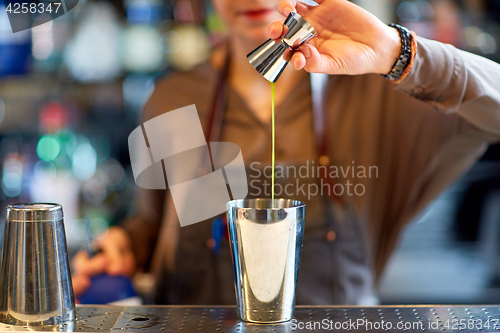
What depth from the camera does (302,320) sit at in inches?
31.8

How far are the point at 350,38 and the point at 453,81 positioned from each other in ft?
0.76

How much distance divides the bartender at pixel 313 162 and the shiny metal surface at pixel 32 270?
44 cm

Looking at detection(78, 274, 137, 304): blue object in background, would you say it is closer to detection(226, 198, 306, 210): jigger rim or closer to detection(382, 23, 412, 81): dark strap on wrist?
detection(226, 198, 306, 210): jigger rim

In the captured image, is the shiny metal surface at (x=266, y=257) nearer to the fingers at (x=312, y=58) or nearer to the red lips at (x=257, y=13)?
the fingers at (x=312, y=58)

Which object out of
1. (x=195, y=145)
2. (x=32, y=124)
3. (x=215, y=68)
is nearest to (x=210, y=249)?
(x=195, y=145)

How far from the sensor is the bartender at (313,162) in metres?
1.33

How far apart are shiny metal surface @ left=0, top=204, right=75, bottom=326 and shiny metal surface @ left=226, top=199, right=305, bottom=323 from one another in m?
0.29

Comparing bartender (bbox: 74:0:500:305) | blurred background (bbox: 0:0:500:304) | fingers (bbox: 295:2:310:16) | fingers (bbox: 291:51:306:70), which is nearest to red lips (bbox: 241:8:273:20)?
bartender (bbox: 74:0:500:305)

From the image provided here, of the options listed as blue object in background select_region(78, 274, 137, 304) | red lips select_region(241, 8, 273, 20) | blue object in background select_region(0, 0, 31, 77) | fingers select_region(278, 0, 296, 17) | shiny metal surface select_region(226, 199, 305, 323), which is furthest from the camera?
blue object in background select_region(0, 0, 31, 77)

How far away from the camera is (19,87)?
95.7 inches

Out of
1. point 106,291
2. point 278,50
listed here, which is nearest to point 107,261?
point 106,291

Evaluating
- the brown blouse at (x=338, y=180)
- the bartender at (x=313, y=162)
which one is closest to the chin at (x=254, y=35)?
the bartender at (x=313, y=162)

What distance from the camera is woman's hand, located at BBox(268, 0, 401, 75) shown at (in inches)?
34.9

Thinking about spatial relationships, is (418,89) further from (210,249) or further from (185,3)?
(185,3)
